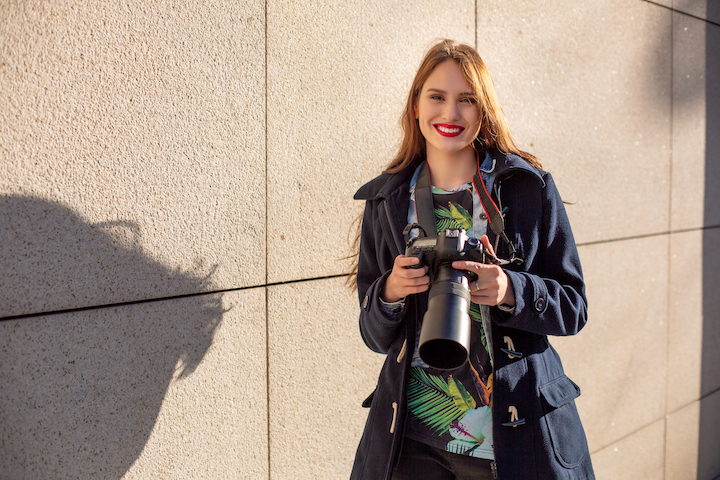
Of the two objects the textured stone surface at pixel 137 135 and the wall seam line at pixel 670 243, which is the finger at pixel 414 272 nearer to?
the textured stone surface at pixel 137 135

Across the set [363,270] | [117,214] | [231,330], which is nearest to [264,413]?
[231,330]

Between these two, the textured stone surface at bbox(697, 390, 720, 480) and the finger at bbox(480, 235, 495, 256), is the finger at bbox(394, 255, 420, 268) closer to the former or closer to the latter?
the finger at bbox(480, 235, 495, 256)

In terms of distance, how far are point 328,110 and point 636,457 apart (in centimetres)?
300

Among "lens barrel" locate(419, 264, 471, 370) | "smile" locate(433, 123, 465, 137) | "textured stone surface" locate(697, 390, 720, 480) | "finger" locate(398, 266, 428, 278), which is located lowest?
"textured stone surface" locate(697, 390, 720, 480)

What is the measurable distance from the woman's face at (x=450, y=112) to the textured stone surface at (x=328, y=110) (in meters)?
0.61

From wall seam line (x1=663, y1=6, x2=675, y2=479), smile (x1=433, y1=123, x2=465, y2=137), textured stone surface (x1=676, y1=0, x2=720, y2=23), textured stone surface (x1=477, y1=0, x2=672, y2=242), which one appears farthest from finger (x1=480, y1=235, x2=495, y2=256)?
textured stone surface (x1=676, y1=0, x2=720, y2=23)

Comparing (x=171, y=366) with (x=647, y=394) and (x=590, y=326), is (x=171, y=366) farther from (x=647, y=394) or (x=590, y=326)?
(x=647, y=394)

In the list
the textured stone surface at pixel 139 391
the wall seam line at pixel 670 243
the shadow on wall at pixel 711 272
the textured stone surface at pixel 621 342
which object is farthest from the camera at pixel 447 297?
the shadow on wall at pixel 711 272

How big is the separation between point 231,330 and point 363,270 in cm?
54

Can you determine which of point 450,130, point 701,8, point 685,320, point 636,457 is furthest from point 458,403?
point 701,8

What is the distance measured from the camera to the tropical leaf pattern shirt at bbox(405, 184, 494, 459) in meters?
1.64

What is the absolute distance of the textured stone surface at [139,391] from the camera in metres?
1.68

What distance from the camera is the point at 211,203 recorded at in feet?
6.64

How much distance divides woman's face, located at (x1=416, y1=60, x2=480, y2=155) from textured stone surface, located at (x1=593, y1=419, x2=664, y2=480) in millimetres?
2511
